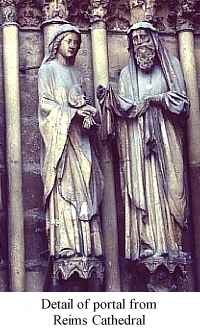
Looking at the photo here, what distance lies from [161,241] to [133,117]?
1038 millimetres

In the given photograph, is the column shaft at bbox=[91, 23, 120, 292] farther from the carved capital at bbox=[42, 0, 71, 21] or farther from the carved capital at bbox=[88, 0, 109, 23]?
the carved capital at bbox=[42, 0, 71, 21]

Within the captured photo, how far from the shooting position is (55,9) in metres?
11.5

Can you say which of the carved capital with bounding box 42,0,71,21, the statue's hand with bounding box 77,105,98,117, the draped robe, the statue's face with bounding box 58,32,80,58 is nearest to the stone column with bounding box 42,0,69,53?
the carved capital with bounding box 42,0,71,21

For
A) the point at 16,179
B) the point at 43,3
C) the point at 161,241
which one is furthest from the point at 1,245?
the point at 43,3

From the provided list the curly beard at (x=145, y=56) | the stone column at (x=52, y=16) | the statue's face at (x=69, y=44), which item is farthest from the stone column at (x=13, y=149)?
the curly beard at (x=145, y=56)

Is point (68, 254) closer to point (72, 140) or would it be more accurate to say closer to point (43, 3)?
point (72, 140)

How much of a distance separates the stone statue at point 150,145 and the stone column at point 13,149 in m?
0.73

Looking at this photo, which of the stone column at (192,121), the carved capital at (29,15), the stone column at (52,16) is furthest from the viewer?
the carved capital at (29,15)

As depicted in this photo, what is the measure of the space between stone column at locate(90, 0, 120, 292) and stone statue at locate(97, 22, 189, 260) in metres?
0.19

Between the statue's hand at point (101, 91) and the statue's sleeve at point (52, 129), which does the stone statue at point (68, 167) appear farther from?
the statue's hand at point (101, 91)

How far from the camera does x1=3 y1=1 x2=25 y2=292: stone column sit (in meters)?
10.8

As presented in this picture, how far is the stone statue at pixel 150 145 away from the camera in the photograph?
10734 millimetres

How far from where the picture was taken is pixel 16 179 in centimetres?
1096

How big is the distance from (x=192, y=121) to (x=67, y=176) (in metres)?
1.34
